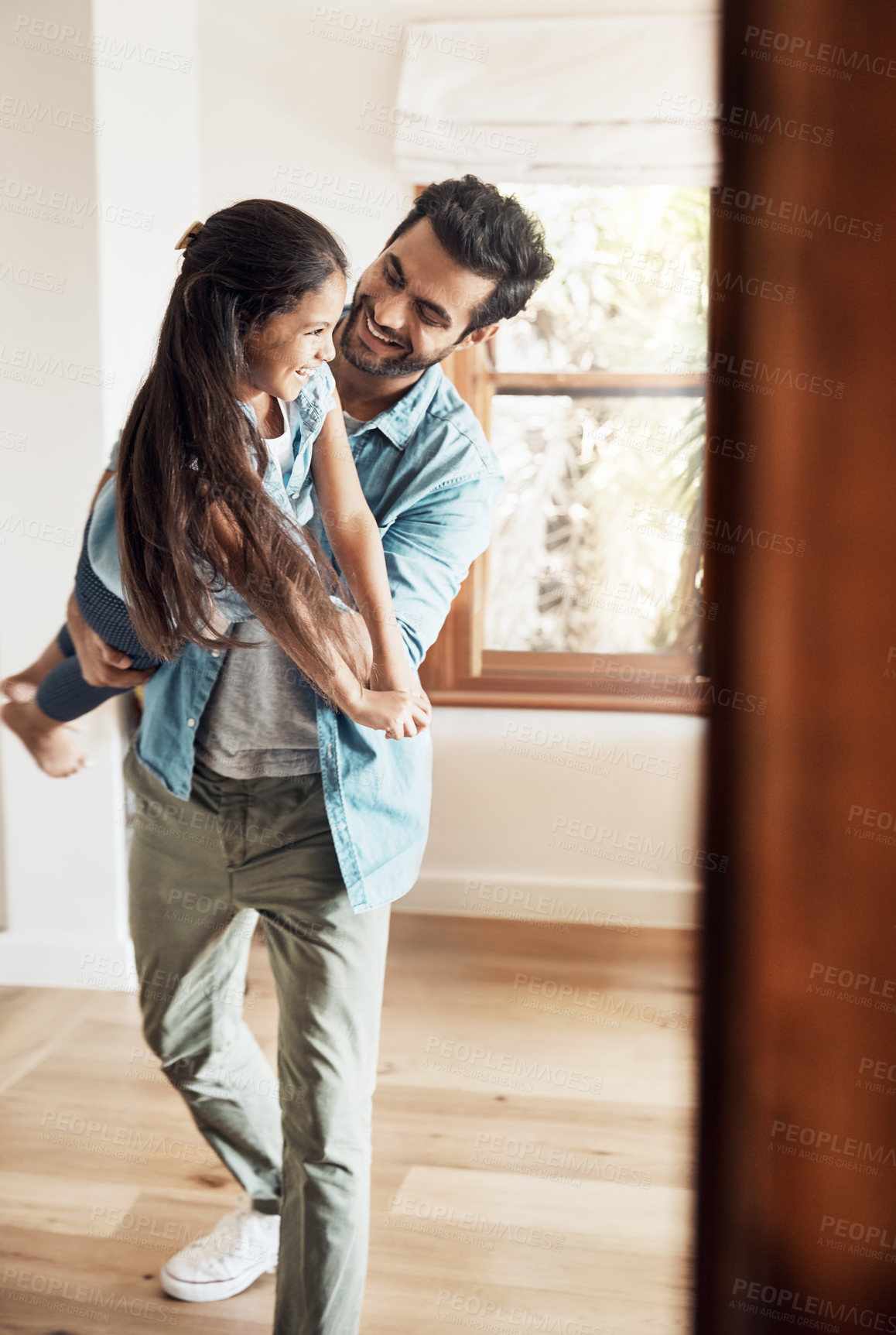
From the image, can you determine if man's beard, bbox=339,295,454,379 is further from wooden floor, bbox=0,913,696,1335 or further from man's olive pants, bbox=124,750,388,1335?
wooden floor, bbox=0,913,696,1335

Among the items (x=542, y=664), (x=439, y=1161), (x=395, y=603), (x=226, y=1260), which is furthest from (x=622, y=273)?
(x=226, y=1260)

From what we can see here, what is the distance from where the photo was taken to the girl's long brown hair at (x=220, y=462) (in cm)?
73

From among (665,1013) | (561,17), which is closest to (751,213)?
(665,1013)

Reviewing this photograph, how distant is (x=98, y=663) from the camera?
915mm

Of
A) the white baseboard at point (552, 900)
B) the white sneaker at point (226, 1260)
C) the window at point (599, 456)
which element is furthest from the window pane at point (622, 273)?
the white sneaker at point (226, 1260)

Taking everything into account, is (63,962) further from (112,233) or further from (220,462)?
(220,462)

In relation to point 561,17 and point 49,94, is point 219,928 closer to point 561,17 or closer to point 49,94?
point 49,94

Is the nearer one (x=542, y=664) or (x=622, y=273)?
(x=622, y=273)

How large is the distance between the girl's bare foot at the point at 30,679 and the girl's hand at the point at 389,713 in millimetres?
375

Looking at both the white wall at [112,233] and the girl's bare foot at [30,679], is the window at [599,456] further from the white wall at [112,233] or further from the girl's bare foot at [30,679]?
the girl's bare foot at [30,679]

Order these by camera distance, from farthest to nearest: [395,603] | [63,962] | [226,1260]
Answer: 1. [63,962]
2. [226,1260]
3. [395,603]

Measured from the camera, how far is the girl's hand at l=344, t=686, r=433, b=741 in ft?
2.63

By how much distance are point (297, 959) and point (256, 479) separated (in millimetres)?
405

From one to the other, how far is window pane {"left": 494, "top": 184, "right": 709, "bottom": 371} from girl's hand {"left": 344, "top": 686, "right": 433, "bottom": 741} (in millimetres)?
1590
